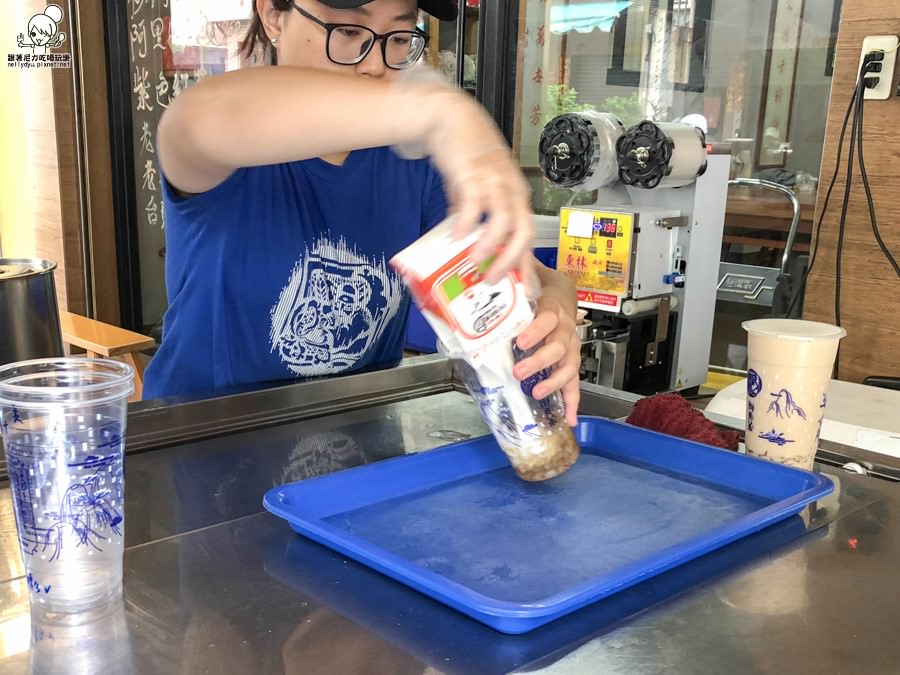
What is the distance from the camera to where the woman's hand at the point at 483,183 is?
0.66 meters

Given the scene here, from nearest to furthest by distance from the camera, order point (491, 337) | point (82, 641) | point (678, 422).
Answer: point (82, 641) < point (491, 337) < point (678, 422)

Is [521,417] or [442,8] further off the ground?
[442,8]

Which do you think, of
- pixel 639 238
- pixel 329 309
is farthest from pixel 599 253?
pixel 329 309

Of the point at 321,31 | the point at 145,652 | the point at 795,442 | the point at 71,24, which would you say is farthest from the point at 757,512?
the point at 71,24

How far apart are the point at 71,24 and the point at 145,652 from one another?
3.63 m

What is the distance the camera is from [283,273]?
1224 mm

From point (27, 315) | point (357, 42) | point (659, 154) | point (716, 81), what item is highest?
point (716, 81)

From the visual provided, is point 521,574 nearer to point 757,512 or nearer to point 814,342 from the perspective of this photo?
point 757,512

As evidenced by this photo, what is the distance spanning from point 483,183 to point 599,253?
192cm

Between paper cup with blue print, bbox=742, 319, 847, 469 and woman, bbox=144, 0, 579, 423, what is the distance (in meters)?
0.20

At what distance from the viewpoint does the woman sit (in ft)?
2.72

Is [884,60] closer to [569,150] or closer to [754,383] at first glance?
[569,150]

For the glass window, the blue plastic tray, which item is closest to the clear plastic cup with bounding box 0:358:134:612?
the blue plastic tray

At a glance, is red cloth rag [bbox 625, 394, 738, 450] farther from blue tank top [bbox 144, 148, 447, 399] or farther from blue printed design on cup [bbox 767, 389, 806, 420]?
blue tank top [bbox 144, 148, 447, 399]
